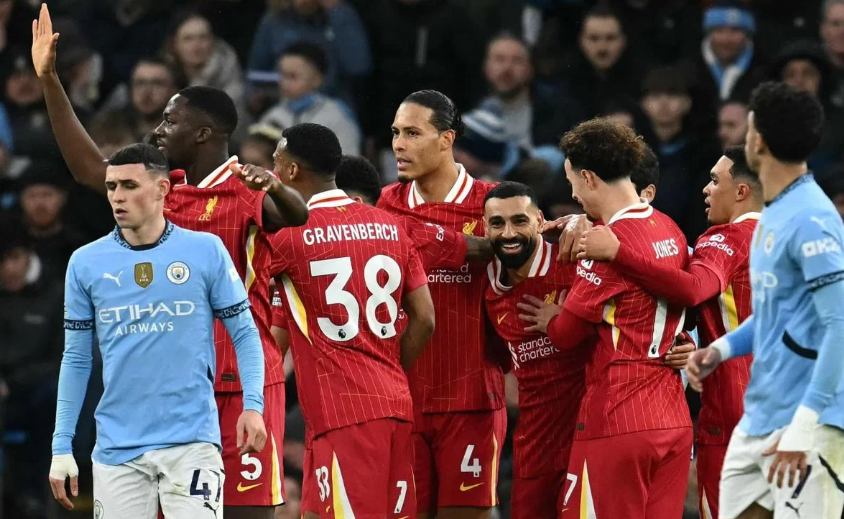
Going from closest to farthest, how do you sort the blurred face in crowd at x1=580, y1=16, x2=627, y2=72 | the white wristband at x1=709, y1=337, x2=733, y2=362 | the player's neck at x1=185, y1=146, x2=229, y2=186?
the white wristband at x1=709, y1=337, x2=733, y2=362
the player's neck at x1=185, y1=146, x2=229, y2=186
the blurred face in crowd at x1=580, y1=16, x2=627, y2=72

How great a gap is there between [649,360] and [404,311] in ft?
4.27

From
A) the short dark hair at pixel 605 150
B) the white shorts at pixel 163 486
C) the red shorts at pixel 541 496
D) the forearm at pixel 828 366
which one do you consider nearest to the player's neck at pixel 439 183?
the short dark hair at pixel 605 150

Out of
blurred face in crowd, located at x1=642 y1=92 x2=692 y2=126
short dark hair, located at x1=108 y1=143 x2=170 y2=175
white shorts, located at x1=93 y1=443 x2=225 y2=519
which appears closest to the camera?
white shorts, located at x1=93 y1=443 x2=225 y2=519

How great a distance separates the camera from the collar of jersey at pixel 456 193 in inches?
319

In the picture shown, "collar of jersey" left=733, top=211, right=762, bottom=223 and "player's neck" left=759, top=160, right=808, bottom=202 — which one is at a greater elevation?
"player's neck" left=759, top=160, right=808, bottom=202

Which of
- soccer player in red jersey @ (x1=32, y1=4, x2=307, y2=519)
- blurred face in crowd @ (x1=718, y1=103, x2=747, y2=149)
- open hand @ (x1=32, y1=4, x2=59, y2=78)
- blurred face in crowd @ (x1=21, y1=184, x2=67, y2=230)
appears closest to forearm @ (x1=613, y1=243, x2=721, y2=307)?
soccer player in red jersey @ (x1=32, y1=4, x2=307, y2=519)

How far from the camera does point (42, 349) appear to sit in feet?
38.9

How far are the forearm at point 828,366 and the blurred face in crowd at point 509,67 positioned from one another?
301 inches

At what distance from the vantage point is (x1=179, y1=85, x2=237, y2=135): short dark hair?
766cm

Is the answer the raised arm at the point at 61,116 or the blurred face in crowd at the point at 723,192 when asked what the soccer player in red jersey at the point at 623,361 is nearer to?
the blurred face in crowd at the point at 723,192

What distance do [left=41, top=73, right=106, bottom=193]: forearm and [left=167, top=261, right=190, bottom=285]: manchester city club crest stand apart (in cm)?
152

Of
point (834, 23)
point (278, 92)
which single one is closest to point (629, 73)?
point (834, 23)

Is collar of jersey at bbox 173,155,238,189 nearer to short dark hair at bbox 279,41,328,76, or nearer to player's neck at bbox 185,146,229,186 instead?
player's neck at bbox 185,146,229,186

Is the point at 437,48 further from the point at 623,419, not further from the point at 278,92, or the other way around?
the point at 623,419
